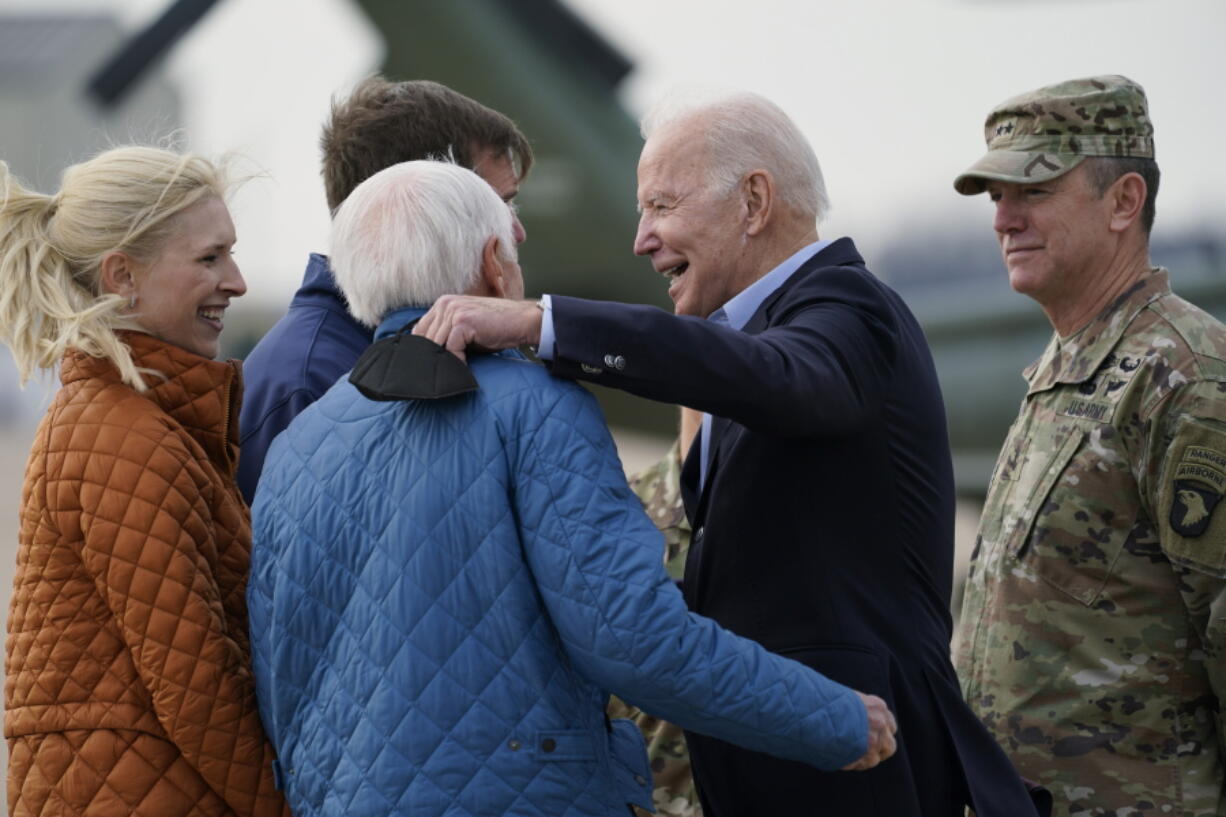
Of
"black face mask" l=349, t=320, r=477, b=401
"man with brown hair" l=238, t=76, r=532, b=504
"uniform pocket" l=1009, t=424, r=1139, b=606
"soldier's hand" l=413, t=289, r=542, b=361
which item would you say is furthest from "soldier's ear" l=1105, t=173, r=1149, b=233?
"black face mask" l=349, t=320, r=477, b=401

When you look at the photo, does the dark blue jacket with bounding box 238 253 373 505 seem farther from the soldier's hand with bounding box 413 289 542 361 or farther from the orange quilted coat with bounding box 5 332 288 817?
the soldier's hand with bounding box 413 289 542 361

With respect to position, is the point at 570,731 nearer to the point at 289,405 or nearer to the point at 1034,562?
the point at 289,405

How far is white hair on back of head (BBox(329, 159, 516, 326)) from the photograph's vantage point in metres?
2.00

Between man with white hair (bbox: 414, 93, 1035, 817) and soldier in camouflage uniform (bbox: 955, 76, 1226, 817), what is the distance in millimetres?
491

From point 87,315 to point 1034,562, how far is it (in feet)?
5.99

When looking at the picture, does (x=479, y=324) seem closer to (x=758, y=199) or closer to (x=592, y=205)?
(x=758, y=199)

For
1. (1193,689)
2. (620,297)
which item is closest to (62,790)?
(1193,689)

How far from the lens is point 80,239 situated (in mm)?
2324

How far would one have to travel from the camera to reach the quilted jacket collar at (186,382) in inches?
88.7

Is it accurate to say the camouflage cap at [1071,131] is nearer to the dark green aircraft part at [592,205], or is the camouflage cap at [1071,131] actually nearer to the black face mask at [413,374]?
the black face mask at [413,374]

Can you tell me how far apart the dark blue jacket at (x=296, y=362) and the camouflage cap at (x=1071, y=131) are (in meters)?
1.37

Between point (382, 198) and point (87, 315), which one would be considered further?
point (87, 315)

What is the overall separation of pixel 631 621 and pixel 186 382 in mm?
926

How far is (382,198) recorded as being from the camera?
201cm
